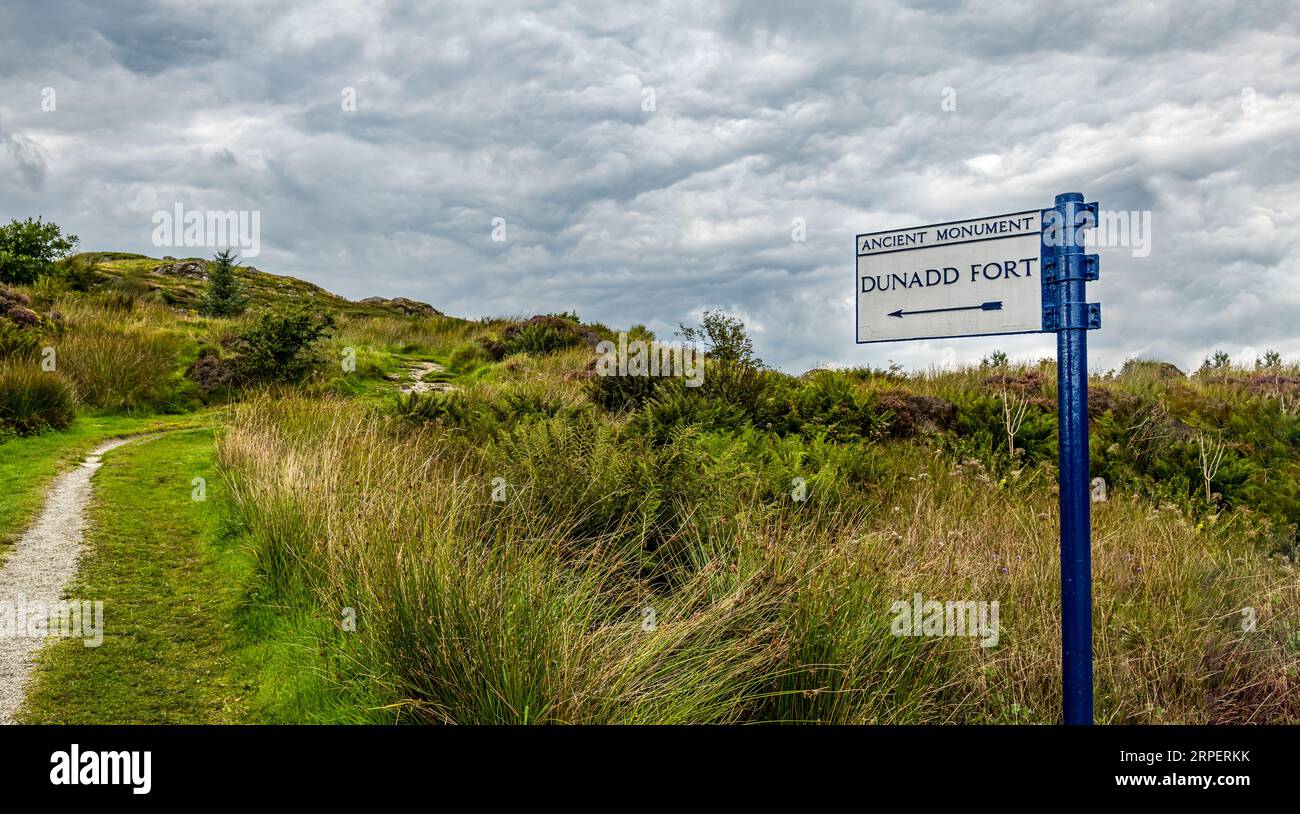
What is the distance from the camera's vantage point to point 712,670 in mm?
3820

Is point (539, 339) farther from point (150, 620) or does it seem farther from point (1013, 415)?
point (150, 620)

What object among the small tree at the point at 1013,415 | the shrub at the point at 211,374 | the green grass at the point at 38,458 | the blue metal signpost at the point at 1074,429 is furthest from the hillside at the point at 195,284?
the blue metal signpost at the point at 1074,429

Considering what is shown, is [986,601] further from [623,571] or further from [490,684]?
[490,684]

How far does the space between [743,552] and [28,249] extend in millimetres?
36660

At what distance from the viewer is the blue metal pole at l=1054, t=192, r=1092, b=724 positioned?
12.3ft

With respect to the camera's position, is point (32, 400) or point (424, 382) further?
point (424, 382)

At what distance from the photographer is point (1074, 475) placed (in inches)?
148

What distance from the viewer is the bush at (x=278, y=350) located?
18172 millimetres

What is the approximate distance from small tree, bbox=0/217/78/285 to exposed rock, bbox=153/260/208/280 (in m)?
22.8

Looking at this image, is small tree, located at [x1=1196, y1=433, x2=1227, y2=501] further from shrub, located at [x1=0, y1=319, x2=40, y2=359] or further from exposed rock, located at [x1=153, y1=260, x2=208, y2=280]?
exposed rock, located at [x1=153, y1=260, x2=208, y2=280]

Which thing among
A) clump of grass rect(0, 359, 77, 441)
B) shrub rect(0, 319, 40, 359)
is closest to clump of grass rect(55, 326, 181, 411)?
shrub rect(0, 319, 40, 359)

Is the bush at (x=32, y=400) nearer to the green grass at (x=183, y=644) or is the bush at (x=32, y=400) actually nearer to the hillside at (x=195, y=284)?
the green grass at (x=183, y=644)

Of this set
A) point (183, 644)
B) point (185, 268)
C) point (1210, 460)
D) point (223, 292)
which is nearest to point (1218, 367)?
point (1210, 460)

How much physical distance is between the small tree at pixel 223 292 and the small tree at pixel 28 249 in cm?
530
